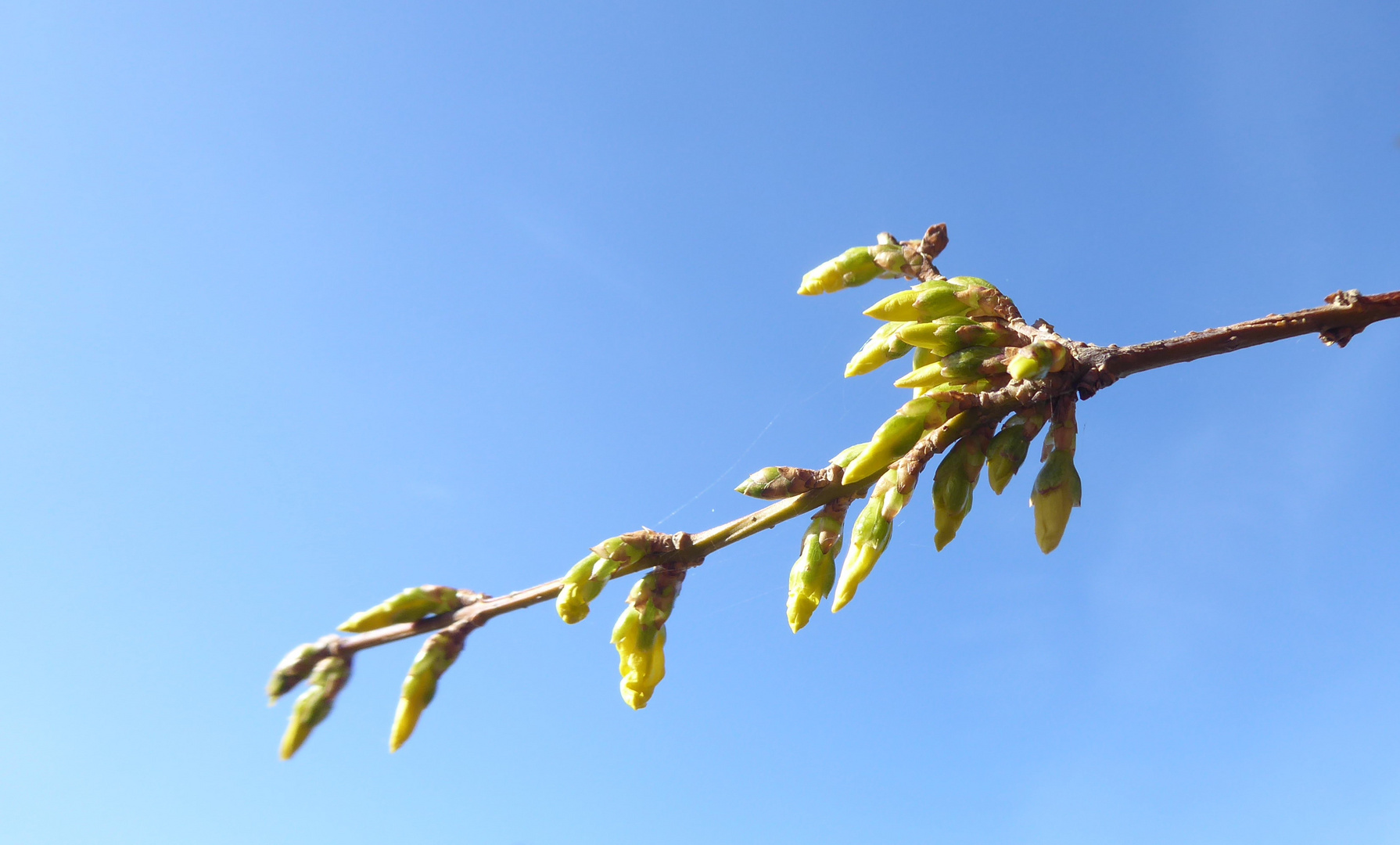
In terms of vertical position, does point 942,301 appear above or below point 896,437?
above

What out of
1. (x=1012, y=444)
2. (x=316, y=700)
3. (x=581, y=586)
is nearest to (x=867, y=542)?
(x=1012, y=444)

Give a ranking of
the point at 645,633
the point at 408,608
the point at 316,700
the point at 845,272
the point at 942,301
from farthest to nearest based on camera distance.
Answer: the point at 845,272 → the point at 942,301 → the point at 645,633 → the point at 408,608 → the point at 316,700

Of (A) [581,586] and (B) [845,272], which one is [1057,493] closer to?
(B) [845,272]

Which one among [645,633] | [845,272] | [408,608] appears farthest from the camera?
[845,272]

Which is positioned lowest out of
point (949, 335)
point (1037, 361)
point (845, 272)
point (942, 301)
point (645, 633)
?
point (645, 633)

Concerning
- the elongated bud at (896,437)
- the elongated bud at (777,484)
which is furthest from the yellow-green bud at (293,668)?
the elongated bud at (896,437)

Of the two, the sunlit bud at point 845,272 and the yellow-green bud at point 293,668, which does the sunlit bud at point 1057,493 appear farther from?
the yellow-green bud at point 293,668
